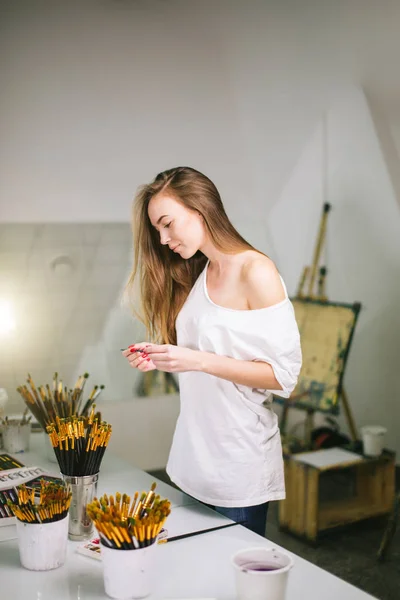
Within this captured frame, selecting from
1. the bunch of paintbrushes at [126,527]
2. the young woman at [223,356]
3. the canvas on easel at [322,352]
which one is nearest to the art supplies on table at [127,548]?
the bunch of paintbrushes at [126,527]

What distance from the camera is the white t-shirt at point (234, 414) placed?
2.06 m

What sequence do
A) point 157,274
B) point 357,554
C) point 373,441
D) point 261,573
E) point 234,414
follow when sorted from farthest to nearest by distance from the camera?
point 373,441
point 357,554
point 157,274
point 234,414
point 261,573

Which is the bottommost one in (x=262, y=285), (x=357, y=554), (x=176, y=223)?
(x=357, y=554)

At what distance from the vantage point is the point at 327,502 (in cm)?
434

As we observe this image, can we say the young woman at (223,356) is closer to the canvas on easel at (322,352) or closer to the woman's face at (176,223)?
the woman's face at (176,223)


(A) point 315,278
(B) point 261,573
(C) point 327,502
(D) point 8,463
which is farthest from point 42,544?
(A) point 315,278

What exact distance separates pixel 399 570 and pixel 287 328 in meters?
2.00

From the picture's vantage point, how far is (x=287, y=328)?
6.79 feet

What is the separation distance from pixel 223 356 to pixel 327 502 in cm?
268

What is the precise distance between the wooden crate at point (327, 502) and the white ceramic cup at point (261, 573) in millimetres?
2523

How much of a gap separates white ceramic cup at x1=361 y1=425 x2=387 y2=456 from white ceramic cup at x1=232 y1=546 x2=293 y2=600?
2.81m

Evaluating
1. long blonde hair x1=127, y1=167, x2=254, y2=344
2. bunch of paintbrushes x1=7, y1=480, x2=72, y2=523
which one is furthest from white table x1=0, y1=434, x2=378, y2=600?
long blonde hair x1=127, y1=167, x2=254, y2=344

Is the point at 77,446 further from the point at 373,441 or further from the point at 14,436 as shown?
the point at 373,441

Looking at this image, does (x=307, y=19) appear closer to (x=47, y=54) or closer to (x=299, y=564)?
(x=47, y=54)
